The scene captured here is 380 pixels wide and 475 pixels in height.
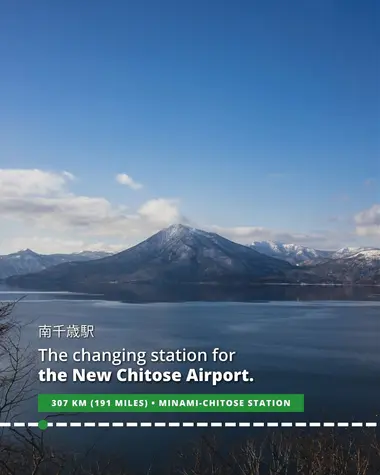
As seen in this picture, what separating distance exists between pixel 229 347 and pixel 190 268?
366 centimetres

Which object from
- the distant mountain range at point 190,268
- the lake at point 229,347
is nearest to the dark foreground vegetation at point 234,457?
the lake at point 229,347

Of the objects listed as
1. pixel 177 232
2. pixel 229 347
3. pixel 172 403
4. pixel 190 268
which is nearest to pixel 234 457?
pixel 172 403

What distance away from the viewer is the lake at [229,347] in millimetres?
5113

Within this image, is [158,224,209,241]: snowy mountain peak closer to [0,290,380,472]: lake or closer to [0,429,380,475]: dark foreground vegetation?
[0,290,380,472]: lake

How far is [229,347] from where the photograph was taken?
21.9 feet

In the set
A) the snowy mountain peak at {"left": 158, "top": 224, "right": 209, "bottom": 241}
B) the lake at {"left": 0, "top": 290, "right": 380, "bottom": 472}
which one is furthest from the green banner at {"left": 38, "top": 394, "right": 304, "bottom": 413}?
the snowy mountain peak at {"left": 158, "top": 224, "right": 209, "bottom": 241}

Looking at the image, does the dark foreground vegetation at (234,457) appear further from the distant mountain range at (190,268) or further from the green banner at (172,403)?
the distant mountain range at (190,268)

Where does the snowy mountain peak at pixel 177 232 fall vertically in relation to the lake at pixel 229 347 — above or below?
above

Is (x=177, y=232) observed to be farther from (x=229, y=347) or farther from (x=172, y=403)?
(x=172, y=403)

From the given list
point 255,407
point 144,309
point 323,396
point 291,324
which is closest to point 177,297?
point 144,309

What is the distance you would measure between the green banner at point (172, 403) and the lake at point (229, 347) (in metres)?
0.28

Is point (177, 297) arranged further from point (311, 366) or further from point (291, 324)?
point (311, 366)

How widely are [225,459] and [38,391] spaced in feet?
6.66

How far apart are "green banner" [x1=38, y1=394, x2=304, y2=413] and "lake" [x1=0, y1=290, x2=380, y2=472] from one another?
0.28 m
